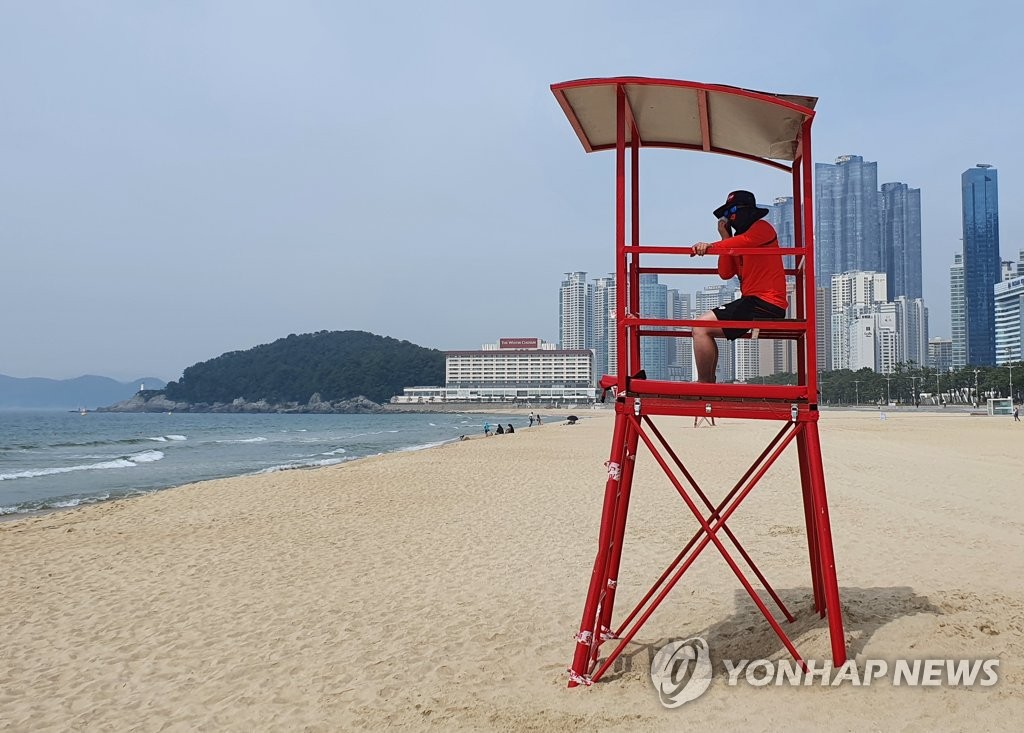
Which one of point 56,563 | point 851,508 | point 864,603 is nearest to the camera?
point 864,603

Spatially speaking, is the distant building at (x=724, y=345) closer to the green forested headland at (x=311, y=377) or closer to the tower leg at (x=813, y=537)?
the tower leg at (x=813, y=537)

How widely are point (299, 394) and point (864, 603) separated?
624ft

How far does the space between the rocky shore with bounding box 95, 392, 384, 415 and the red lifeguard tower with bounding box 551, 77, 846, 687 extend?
17283 cm

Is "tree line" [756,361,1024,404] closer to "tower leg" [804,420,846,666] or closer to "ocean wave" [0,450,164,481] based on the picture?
"ocean wave" [0,450,164,481]

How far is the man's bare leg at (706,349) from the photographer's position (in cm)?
471

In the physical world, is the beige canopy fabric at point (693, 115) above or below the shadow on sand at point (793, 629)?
above

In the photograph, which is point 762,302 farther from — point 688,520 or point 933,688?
point 688,520

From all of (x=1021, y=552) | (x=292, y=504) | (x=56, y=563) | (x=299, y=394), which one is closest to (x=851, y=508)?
(x=1021, y=552)

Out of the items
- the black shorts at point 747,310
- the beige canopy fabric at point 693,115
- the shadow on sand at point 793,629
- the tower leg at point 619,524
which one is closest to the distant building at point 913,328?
the shadow on sand at point 793,629

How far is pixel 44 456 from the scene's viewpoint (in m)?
37.1

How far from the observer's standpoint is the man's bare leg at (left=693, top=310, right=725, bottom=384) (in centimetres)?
471

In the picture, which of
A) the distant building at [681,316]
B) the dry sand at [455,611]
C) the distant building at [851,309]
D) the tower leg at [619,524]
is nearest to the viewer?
the dry sand at [455,611]

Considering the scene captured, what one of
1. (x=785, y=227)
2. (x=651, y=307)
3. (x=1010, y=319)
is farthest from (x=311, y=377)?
(x=651, y=307)

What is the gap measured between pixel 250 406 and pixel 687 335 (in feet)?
635
